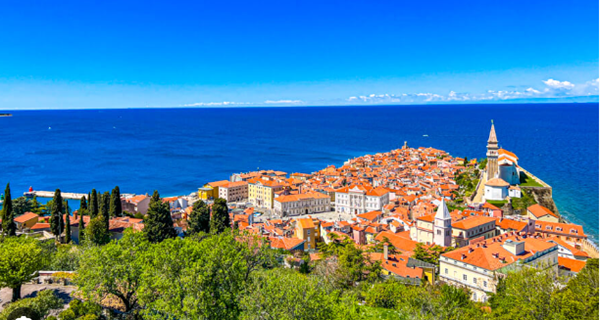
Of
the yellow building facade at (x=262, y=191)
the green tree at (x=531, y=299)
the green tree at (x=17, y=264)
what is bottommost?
the yellow building facade at (x=262, y=191)

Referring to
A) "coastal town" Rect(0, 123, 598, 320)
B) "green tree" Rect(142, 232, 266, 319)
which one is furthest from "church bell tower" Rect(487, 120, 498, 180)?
"green tree" Rect(142, 232, 266, 319)

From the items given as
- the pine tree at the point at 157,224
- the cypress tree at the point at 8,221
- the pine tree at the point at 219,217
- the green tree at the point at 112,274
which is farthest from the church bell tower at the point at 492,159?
the cypress tree at the point at 8,221

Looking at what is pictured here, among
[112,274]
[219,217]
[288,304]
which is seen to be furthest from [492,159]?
[112,274]

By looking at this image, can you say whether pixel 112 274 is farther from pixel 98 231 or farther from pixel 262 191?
pixel 262 191

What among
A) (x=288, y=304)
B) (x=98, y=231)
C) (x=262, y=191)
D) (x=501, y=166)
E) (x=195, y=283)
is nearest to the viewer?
(x=288, y=304)

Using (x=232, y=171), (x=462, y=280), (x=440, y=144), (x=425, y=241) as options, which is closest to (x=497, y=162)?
(x=425, y=241)

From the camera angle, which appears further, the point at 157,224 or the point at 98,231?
the point at 98,231

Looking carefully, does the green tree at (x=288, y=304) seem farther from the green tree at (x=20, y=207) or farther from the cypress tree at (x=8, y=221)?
the green tree at (x=20, y=207)
